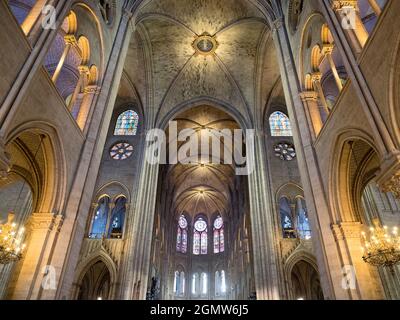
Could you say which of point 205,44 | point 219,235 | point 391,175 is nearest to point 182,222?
point 219,235

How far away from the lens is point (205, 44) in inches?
760

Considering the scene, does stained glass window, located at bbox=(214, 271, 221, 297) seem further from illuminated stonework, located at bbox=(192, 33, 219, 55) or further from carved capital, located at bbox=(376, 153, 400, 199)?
carved capital, located at bbox=(376, 153, 400, 199)

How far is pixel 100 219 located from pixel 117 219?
1022 millimetres

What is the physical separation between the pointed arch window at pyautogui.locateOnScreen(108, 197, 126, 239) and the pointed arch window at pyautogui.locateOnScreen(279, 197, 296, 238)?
991 centimetres

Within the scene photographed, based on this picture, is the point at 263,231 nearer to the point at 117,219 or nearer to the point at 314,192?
the point at 314,192

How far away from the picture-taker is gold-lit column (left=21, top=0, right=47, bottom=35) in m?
6.34

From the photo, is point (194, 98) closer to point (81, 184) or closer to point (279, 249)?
point (279, 249)

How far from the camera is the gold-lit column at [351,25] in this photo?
6.80m

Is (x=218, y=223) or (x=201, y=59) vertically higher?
(x=201, y=59)

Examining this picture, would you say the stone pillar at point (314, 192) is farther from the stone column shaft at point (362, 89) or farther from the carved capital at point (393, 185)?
the stone column shaft at point (362, 89)

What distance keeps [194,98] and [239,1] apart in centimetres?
737

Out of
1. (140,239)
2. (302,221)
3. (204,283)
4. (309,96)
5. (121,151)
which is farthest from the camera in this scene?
(204,283)

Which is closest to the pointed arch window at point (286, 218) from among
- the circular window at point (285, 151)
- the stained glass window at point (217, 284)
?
the circular window at point (285, 151)
